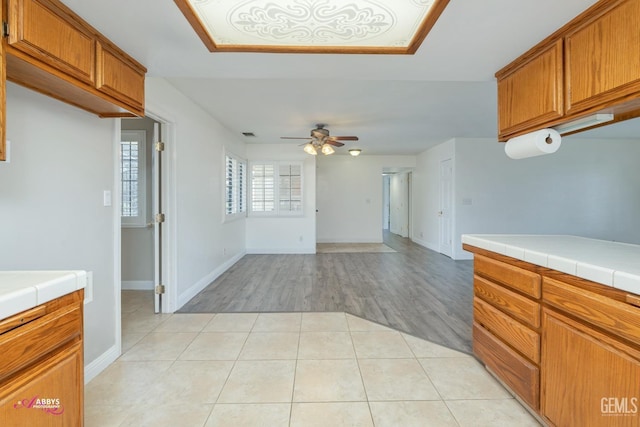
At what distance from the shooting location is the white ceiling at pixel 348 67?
1.50 meters

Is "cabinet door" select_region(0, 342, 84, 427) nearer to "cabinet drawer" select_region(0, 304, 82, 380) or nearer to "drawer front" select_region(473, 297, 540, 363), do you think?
"cabinet drawer" select_region(0, 304, 82, 380)

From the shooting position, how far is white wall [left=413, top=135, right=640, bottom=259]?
5.71 meters

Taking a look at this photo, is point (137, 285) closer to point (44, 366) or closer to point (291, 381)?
point (291, 381)

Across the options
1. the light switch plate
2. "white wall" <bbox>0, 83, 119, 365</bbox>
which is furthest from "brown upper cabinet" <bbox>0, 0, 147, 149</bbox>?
the light switch plate

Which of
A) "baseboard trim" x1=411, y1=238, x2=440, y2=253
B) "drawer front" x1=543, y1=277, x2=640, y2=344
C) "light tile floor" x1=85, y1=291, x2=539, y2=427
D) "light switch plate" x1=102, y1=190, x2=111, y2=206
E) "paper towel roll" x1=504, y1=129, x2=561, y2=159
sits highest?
"paper towel roll" x1=504, y1=129, x2=561, y2=159

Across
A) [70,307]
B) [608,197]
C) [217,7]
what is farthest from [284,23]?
[608,197]

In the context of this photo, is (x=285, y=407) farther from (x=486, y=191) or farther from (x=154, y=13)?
(x=486, y=191)

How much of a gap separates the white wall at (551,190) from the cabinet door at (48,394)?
18.9 ft

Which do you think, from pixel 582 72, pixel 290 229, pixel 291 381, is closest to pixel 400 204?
pixel 290 229

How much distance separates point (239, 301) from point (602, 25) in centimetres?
364

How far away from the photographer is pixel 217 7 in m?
1.51

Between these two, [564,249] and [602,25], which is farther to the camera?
[564,249]

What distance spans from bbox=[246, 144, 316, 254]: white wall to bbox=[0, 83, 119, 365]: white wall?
14.1ft

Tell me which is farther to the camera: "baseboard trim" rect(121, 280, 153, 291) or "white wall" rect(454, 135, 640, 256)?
"white wall" rect(454, 135, 640, 256)
